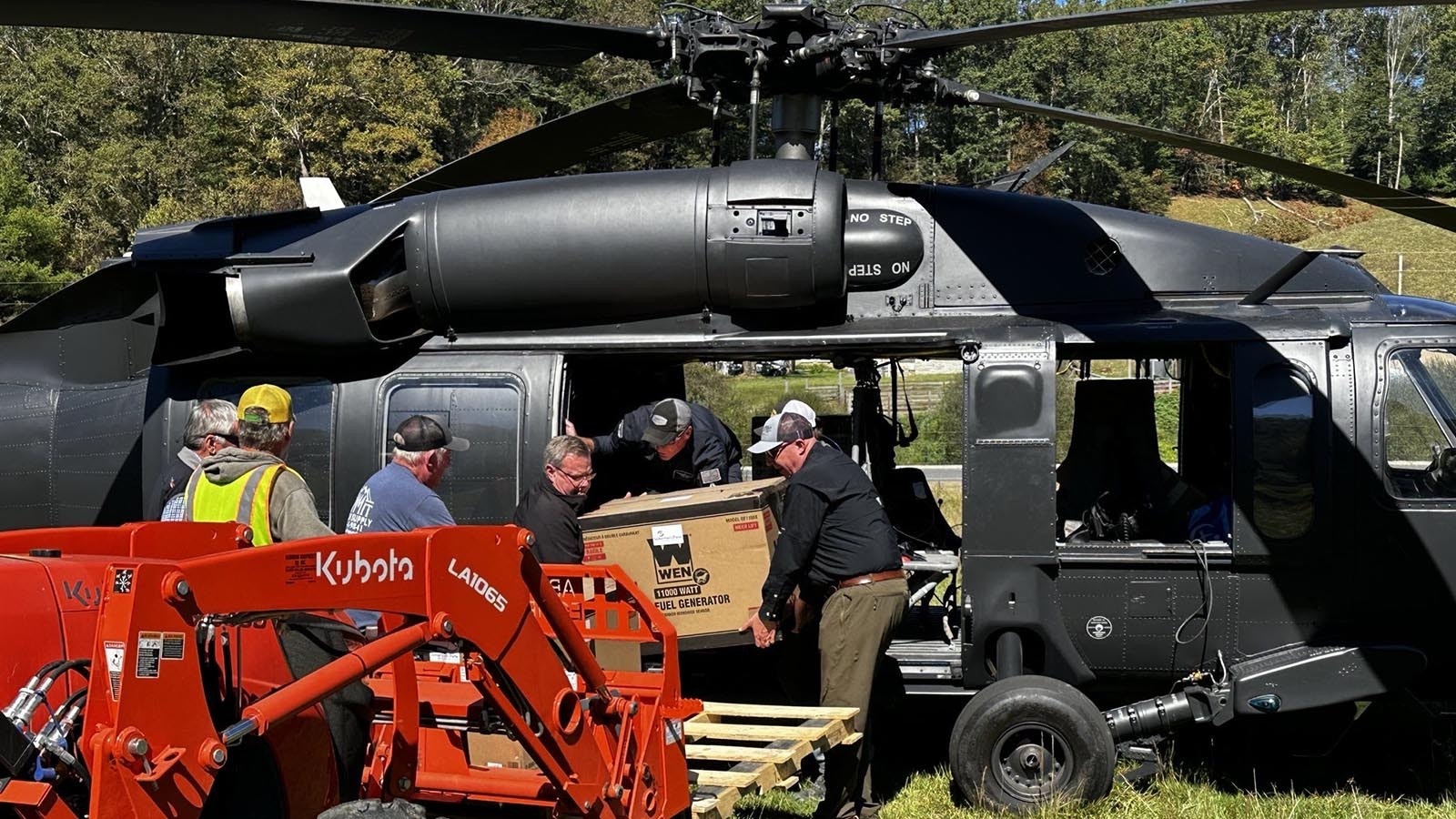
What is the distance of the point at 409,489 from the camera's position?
6008 millimetres

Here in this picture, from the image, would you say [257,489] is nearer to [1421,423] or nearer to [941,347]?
[941,347]

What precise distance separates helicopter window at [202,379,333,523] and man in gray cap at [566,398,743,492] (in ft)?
4.63

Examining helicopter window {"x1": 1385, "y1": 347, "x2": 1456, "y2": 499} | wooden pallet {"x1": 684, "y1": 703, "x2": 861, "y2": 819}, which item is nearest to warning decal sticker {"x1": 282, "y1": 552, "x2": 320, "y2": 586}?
wooden pallet {"x1": 684, "y1": 703, "x2": 861, "y2": 819}

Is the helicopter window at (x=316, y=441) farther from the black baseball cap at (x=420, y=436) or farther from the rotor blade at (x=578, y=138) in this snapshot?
the black baseball cap at (x=420, y=436)

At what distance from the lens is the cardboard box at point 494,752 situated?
593 centimetres

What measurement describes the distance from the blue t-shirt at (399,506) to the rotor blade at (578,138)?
86.1 inches

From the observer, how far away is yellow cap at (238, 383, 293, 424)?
228 inches

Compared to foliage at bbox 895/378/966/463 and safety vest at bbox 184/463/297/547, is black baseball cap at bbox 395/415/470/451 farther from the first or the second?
foliage at bbox 895/378/966/463

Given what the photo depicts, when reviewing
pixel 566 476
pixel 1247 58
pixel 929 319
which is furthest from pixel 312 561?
pixel 1247 58

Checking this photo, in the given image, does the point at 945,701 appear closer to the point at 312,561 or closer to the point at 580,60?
the point at 580,60

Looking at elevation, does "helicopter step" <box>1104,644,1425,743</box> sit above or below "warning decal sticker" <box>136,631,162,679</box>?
below

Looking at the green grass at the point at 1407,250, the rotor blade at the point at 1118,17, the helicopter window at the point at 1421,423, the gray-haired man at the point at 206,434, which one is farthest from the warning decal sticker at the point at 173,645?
the green grass at the point at 1407,250

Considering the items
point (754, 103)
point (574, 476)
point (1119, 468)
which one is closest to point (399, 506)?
point (574, 476)

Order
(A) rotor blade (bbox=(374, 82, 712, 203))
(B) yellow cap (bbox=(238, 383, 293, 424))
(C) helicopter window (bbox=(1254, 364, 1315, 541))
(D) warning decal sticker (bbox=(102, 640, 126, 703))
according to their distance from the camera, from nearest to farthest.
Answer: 1. (D) warning decal sticker (bbox=(102, 640, 126, 703))
2. (B) yellow cap (bbox=(238, 383, 293, 424))
3. (C) helicopter window (bbox=(1254, 364, 1315, 541))
4. (A) rotor blade (bbox=(374, 82, 712, 203))
